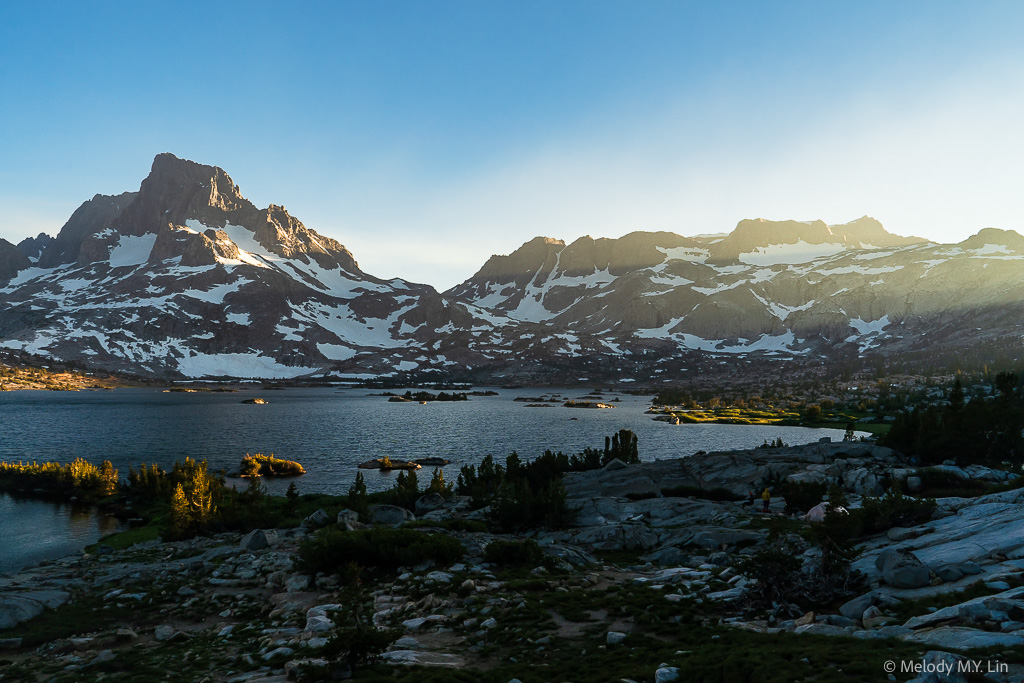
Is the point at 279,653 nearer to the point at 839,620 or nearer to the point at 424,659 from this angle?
the point at 424,659

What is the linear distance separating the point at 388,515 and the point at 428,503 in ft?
20.2

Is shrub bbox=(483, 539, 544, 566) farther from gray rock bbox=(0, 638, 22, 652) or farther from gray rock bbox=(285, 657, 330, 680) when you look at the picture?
gray rock bbox=(0, 638, 22, 652)

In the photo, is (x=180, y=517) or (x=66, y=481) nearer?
(x=180, y=517)

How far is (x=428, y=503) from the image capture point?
138ft

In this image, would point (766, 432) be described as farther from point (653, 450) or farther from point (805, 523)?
point (805, 523)

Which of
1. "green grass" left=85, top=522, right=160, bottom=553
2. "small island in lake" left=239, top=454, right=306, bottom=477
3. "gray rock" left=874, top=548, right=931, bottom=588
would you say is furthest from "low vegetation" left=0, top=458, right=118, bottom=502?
"gray rock" left=874, top=548, right=931, bottom=588

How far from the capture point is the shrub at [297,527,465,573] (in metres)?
23.8

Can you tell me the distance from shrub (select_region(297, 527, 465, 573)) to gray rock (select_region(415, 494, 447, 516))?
52.2 feet

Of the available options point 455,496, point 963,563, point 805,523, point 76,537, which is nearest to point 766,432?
point 455,496

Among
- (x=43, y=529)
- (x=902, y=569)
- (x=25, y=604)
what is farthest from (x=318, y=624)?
(x=43, y=529)

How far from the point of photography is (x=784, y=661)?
1103cm

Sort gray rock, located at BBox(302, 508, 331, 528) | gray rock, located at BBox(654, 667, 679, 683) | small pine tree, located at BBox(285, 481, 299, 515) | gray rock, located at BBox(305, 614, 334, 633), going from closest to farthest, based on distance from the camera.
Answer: gray rock, located at BBox(654, 667, 679, 683)
gray rock, located at BBox(305, 614, 334, 633)
gray rock, located at BBox(302, 508, 331, 528)
small pine tree, located at BBox(285, 481, 299, 515)

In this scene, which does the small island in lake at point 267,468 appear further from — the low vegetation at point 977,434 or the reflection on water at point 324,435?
the low vegetation at point 977,434

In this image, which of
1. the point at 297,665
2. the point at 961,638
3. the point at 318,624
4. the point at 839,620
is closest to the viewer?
the point at 961,638
